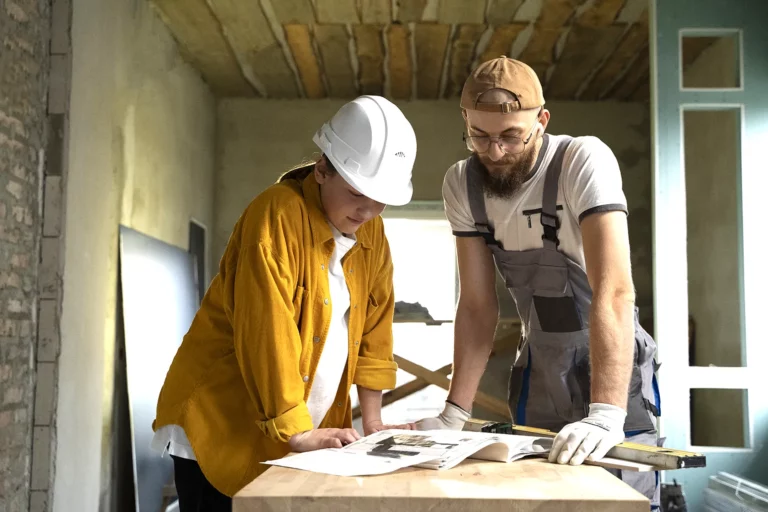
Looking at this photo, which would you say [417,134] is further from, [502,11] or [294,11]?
[294,11]

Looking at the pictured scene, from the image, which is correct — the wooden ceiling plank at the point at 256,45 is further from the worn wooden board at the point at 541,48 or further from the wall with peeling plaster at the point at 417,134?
the worn wooden board at the point at 541,48

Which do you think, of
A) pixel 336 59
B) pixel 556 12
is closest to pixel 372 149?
pixel 556 12

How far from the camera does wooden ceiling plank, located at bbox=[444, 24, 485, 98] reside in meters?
5.38

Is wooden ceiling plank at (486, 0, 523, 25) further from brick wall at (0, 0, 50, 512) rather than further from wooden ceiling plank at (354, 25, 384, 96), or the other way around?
brick wall at (0, 0, 50, 512)

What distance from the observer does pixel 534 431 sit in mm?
1592

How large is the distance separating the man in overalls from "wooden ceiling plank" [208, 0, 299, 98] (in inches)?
130

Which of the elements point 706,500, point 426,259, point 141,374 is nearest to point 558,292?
point 706,500

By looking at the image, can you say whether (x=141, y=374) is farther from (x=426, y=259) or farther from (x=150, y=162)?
(x=426, y=259)

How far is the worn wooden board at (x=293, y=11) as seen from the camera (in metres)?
4.87

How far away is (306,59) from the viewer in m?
6.01

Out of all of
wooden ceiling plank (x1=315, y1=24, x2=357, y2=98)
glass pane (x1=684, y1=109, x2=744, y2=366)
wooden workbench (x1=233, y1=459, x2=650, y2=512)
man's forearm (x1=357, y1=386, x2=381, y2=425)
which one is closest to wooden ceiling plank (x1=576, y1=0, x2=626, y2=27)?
glass pane (x1=684, y1=109, x2=744, y2=366)

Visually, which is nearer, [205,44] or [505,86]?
[505,86]

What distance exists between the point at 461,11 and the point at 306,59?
4.72ft

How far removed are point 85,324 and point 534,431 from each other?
292 cm
